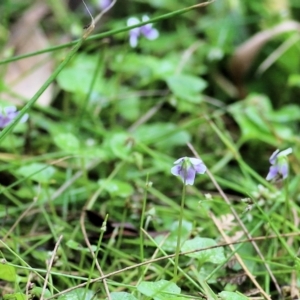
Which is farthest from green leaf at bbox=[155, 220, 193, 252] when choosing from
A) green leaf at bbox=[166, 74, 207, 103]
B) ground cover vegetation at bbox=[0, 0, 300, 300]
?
green leaf at bbox=[166, 74, 207, 103]

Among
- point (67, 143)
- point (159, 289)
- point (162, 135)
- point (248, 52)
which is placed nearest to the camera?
point (159, 289)

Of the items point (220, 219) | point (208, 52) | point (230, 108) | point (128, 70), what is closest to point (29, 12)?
point (128, 70)

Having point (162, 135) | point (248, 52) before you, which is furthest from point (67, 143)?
point (248, 52)

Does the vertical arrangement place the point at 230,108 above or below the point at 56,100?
below

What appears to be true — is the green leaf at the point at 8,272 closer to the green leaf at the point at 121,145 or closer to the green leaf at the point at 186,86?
the green leaf at the point at 121,145

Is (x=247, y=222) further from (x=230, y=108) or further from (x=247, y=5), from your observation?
(x=247, y=5)

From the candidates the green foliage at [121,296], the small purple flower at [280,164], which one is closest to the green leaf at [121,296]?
the green foliage at [121,296]

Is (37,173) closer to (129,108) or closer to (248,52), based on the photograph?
→ (129,108)
